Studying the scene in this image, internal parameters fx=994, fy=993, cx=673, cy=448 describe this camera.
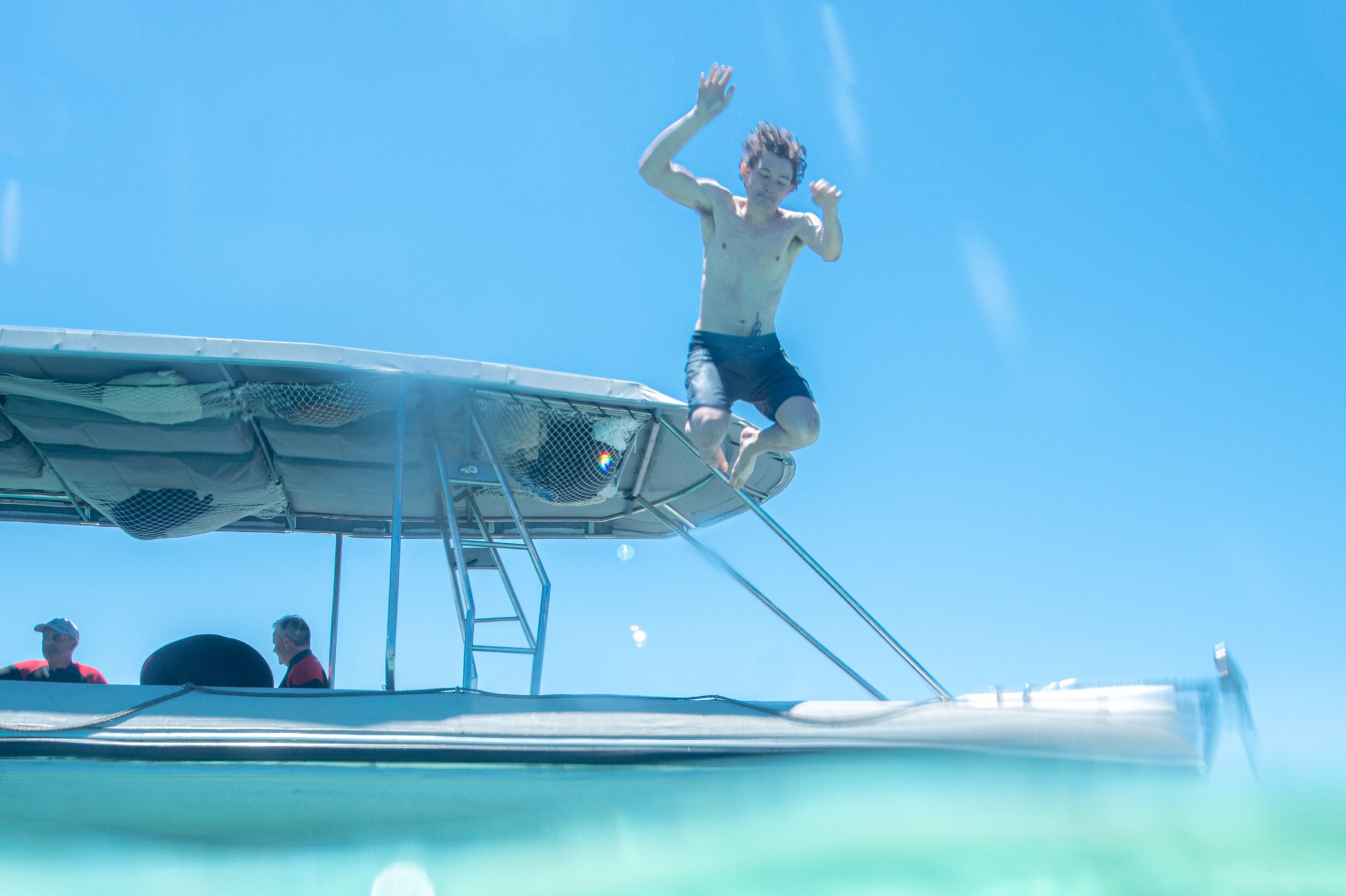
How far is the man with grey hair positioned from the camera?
424cm

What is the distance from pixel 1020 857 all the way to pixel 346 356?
3095 millimetres

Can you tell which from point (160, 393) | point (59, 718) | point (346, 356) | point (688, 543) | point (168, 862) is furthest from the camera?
point (688, 543)

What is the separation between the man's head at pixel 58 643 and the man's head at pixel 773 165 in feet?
11.9

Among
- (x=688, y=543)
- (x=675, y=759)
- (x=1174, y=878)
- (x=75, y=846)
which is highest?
(x=688, y=543)

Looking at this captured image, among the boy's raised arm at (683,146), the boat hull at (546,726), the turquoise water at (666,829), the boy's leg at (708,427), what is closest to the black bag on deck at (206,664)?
the boat hull at (546,726)

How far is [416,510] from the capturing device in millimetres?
5848

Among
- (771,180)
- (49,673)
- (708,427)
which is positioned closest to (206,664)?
(49,673)

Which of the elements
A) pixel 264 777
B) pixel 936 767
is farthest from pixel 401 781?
pixel 936 767

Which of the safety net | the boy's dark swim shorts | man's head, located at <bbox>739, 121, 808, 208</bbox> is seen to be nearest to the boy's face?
man's head, located at <bbox>739, 121, 808, 208</bbox>

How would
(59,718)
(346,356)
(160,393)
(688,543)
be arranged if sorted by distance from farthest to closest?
(688,543) → (160,393) → (346,356) → (59,718)

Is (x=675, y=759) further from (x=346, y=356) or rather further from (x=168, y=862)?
(x=346, y=356)

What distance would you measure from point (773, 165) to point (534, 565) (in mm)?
1993

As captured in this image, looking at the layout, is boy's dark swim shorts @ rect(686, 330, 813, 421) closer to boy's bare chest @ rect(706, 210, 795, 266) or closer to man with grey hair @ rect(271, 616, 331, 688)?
boy's bare chest @ rect(706, 210, 795, 266)

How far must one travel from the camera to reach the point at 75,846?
9.68 ft
